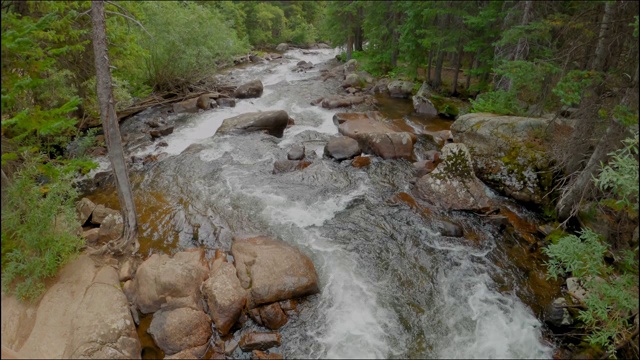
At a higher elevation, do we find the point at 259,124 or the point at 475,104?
the point at 475,104

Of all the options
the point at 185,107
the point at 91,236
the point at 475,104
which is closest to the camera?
the point at 91,236

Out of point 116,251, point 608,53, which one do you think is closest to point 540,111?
point 608,53

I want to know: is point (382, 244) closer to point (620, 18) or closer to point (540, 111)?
point (620, 18)

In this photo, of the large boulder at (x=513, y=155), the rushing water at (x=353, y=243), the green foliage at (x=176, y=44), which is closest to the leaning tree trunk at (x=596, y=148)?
the large boulder at (x=513, y=155)

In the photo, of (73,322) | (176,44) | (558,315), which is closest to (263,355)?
(73,322)

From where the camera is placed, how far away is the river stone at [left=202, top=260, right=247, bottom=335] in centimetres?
644

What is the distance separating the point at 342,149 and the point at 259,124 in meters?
4.48

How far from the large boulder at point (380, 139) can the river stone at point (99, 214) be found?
888 centimetres

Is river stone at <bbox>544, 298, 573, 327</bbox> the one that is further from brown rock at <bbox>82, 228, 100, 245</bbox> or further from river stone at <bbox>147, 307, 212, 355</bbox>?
brown rock at <bbox>82, 228, 100, 245</bbox>

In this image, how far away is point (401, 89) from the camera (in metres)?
21.7

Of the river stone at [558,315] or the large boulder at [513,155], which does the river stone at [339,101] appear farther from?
the river stone at [558,315]

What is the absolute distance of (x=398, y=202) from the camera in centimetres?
1055

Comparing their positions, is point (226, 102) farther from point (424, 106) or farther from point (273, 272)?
point (273, 272)

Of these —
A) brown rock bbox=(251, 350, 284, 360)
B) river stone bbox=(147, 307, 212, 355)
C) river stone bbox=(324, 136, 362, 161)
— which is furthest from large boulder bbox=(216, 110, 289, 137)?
brown rock bbox=(251, 350, 284, 360)
